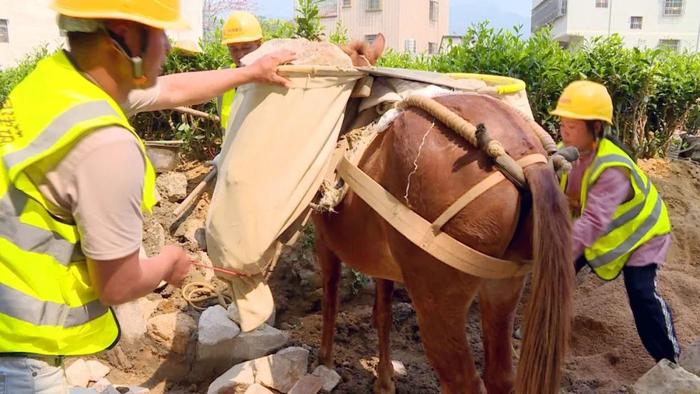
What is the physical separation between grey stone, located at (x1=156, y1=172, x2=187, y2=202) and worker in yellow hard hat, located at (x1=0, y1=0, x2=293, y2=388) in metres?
4.39

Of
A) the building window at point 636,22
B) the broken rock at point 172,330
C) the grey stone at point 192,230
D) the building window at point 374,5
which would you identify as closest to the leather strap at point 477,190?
the broken rock at point 172,330

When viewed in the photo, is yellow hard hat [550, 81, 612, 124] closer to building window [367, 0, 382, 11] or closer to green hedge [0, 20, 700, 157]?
green hedge [0, 20, 700, 157]

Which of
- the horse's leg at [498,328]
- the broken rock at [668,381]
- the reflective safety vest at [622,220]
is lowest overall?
the broken rock at [668,381]

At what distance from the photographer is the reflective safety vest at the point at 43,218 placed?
136 cm

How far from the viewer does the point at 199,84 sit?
222cm

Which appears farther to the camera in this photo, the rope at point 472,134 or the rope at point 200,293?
the rope at point 200,293

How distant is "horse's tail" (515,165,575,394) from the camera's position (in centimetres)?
209

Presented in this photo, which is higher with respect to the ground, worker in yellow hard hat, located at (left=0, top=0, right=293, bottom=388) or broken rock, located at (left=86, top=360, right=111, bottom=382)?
worker in yellow hard hat, located at (left=0, top=0, right=293, bottom=388)

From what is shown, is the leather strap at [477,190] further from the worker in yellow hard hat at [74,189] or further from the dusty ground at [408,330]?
the dusty ground at [408,330]

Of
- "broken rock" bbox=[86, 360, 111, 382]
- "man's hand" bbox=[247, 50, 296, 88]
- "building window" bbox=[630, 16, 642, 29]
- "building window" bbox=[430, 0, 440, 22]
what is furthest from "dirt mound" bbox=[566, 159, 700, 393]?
"building window" bbox=[430, 0, 440, 22]

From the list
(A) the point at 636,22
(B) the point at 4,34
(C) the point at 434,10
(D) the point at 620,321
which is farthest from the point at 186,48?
(A) the point at 636,22

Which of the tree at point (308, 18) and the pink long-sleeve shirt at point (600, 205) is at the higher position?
A: the tree at point (308, 18)

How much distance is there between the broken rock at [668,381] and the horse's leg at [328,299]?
1.82 metres

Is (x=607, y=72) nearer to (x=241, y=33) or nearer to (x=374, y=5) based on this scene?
(x=241, y=33)
